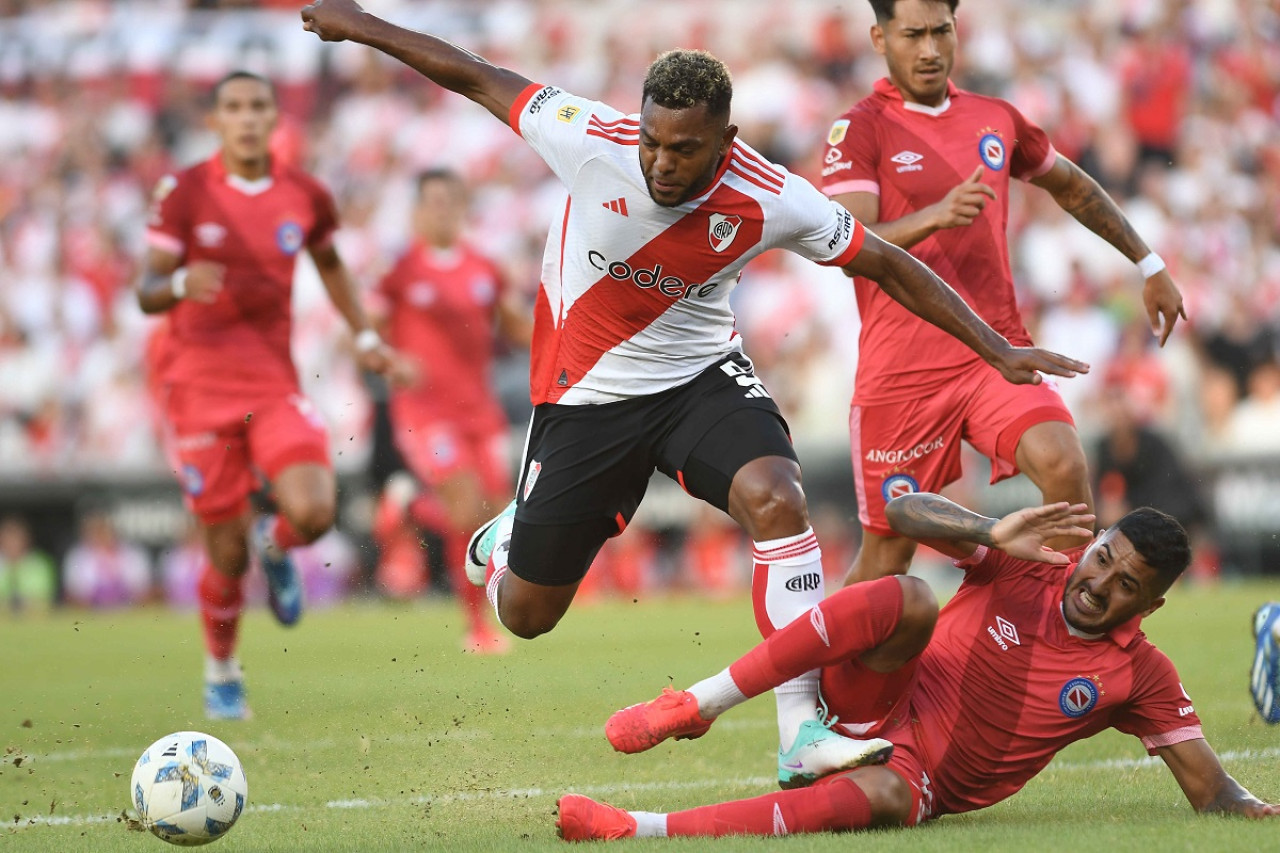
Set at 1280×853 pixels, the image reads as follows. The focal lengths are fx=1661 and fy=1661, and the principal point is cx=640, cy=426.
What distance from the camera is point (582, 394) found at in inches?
251

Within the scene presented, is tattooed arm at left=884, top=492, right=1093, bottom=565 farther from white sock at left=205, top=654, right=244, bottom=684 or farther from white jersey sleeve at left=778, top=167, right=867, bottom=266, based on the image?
white sock at left=205, top=654, right=244, bottom=684

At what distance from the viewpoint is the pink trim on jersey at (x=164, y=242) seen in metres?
9.23

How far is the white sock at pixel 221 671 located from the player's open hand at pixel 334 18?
13.1ft

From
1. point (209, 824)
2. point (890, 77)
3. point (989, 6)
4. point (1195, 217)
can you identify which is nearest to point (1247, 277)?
point (1195, 217)

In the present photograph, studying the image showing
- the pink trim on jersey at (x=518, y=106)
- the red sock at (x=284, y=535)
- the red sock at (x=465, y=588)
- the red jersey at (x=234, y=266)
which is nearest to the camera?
the pink trim on jersey at (x=518, y=106)

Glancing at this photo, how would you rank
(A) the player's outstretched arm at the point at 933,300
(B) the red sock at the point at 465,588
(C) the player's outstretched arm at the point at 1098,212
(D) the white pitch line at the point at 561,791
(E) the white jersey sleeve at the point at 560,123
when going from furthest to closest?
(B) the red sock at the point at 465,588 < (C) the player's outstretched arm at the point at 1098,212 < (D) the white pitch line at the point at 561,791 < (E) the white jersey sleeve at the point at 560,123 < (A) the player's outstretched arm at the point at 933,300

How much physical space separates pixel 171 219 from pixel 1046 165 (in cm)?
481

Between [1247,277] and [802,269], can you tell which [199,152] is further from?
[1247,277]

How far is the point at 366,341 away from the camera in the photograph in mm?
9656

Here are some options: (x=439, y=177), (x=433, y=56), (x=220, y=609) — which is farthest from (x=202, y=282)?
(x=439, y=177)

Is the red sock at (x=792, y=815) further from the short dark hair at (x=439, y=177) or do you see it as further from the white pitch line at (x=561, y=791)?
the short dark hair at (x=439, y=177)

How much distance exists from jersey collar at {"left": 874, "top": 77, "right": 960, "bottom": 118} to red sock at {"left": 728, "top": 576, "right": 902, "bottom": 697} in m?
2.86

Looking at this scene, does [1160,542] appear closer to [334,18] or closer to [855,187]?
[855,187]

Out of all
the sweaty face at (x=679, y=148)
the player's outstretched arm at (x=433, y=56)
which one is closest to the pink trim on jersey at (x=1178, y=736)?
the sweaty face at (x=679, y=148)
